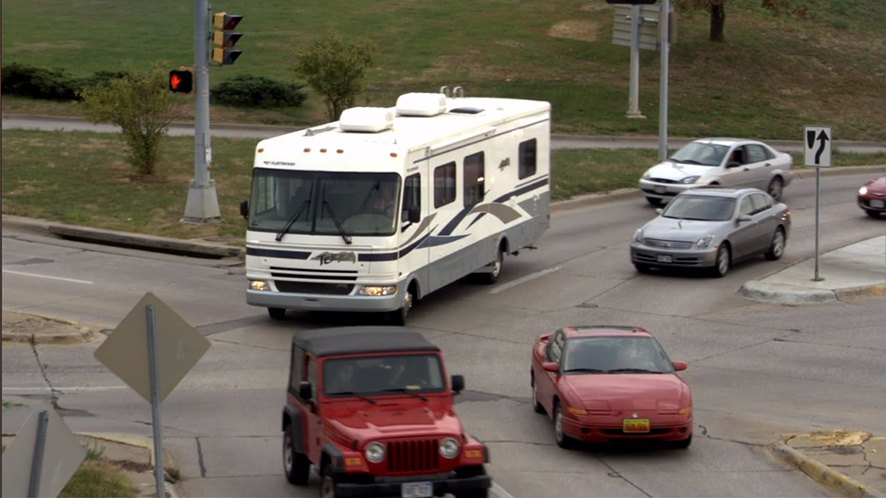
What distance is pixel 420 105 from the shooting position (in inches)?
922

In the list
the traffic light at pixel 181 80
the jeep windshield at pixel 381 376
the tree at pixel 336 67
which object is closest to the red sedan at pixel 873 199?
the tree at pixel 336 67

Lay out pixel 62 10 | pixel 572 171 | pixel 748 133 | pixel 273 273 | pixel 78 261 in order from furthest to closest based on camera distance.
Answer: pixel 62 10, pixel 748 133, pixel 572 171, pixel 78 261, pixel 273 273

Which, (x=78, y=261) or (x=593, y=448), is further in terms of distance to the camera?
(x=78, y=261)

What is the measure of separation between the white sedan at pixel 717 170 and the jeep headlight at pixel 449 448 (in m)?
21.4

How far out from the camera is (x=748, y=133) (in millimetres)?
47312

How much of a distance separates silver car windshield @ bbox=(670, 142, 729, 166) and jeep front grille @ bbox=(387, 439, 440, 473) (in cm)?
2273

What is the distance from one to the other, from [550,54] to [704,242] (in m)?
33.8

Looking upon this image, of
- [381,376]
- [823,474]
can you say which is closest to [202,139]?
[381,376]

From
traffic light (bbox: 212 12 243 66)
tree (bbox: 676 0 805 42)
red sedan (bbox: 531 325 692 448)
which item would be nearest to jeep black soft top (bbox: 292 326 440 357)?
red sedan (bbox: 531 325 692 448)

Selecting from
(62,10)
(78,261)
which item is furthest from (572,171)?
(62,10)

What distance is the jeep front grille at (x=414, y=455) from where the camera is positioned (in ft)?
37.4

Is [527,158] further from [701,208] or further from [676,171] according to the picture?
[676,171]

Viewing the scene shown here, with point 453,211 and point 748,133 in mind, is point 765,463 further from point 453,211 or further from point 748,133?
point 748,133

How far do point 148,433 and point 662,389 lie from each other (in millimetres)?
5666
